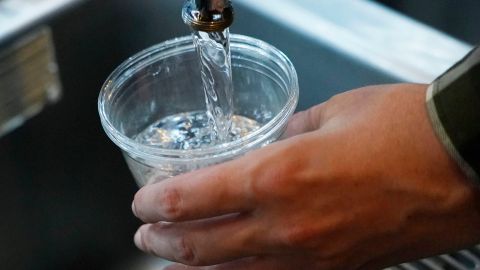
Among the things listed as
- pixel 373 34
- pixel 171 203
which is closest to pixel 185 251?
pixel 171 203

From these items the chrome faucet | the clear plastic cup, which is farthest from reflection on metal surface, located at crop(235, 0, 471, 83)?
the chrome faucet

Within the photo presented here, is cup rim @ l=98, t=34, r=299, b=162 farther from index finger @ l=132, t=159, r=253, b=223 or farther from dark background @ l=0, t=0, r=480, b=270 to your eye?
dark background @ l=0, t=0, r=480, b=270

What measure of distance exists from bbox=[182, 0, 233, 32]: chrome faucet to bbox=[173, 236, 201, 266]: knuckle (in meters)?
0.12

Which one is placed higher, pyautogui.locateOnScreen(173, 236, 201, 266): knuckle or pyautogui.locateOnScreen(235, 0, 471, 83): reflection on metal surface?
pyautogui.locateOnScreen(235, 0, 471, 83): reflection on metal surface

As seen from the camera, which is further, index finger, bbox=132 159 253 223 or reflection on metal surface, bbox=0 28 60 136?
reflection on metal surface, bbox=0 28 60 136

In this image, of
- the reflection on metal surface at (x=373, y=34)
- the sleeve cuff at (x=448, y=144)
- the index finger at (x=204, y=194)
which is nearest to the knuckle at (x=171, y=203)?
the index finger at (x=204, y=194)

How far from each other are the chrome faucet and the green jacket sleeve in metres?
0.12

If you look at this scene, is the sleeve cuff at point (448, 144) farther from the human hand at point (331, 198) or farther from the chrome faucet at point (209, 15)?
the chrome faucet at point (209, 15)

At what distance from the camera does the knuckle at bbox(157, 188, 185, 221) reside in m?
0.42

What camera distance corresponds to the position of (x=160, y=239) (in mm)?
456

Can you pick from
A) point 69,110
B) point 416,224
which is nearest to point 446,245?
point 416,224

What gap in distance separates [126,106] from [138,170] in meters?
0.06

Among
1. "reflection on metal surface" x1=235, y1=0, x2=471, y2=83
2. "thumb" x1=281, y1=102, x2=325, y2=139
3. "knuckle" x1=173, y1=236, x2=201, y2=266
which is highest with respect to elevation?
"thumb" x1=281, y1=102, x2=325, y2=139

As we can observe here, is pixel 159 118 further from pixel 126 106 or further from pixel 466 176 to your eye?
pixel 466 176
